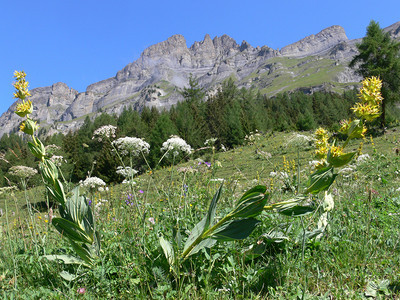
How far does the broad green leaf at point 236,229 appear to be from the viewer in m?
1.69

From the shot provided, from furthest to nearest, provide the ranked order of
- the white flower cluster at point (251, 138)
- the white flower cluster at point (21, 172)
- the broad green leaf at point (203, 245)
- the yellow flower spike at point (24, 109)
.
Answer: the white flower cluster at point (251, 138) → the white flower cluster at point (21, 172) → the yellow flower spike at point (24, 109) → the broad green leaf at point (203, 245)

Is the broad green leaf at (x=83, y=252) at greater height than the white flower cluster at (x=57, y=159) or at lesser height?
lesser

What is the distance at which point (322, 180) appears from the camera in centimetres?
167

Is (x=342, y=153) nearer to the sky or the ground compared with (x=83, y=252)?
nearer to the sky

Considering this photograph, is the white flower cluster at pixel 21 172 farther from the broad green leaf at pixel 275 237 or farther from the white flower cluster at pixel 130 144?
the broad green leaf at pixel 275 237

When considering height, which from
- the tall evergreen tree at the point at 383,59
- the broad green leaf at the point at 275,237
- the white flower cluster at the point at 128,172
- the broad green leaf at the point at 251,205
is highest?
the tall evergreen tree at the point at 383,59

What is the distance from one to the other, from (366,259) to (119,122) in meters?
52.7

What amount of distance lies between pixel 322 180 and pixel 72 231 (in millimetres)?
1886

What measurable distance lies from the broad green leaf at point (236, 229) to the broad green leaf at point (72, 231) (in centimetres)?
106

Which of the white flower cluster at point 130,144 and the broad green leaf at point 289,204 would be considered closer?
the broad green leaf at point 289,204

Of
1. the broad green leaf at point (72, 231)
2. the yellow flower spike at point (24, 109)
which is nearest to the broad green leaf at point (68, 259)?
the broad green leaf at point (72, 231)

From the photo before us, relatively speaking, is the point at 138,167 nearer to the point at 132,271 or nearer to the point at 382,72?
the point at 382,72

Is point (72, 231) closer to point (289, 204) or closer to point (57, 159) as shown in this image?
point (289, 204)

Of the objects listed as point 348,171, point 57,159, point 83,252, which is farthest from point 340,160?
point 57,159
